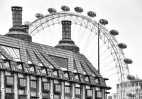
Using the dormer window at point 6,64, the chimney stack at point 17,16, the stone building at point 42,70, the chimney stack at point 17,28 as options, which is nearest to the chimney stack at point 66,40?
the stone building at point 42,70

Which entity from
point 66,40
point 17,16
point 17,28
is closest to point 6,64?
point 17,28

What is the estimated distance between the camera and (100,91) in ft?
468

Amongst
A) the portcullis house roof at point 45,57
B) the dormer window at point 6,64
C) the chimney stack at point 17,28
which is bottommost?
the dormer window at point 6,64

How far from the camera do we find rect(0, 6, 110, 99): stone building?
117850 millimetres

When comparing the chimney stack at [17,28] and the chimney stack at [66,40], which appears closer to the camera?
the chimney stack at [17,28]

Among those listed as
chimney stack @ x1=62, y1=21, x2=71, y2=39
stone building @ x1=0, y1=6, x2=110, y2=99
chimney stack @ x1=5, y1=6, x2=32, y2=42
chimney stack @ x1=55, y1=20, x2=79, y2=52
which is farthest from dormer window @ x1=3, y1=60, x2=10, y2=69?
chimney stack @ x1=62, y1=21, x2=71, y2=39

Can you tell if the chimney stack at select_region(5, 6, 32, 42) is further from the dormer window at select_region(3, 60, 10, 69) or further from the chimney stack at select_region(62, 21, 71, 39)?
the chimney stack at select_region(62, 21, 71, 39)

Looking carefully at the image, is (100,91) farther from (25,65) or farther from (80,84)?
(25,65)

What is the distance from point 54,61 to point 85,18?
2241cm

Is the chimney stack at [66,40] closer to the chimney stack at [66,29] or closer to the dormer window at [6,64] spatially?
the chimney stack at [66,29]

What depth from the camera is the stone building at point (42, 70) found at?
11785 centimetres

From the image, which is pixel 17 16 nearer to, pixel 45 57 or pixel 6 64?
pixel 45 57

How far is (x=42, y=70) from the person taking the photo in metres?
126

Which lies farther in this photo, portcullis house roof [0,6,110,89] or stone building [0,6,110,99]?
portcullis house roof [0,6,110,89]
